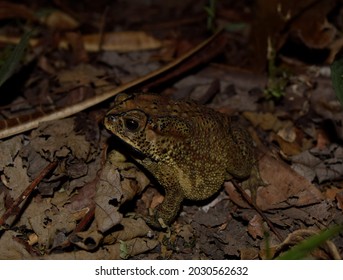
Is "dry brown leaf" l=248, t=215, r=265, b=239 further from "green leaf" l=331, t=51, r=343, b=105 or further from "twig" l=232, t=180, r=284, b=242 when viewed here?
"green leaf" l=331, t=51, r=343, b=105

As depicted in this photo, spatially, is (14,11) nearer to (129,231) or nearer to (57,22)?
(57,22)

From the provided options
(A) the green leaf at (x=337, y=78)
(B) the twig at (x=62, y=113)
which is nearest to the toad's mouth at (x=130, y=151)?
(B) the twig at (x=62, y=113)

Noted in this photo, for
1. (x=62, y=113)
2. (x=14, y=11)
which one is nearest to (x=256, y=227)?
(x=62, y=113)

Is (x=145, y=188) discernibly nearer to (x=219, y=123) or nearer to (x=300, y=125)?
(x=219, y=123)

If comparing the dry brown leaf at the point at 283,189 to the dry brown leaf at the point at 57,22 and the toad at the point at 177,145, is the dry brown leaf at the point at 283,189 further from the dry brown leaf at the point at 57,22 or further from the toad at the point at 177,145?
the dry brown leaf at the point at 57,22

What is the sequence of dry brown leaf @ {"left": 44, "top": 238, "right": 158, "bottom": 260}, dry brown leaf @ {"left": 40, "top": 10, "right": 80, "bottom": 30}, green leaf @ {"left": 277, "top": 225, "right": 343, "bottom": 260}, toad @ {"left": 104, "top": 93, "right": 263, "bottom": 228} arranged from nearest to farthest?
green leaf @ {"left": 277, "top": 225, "right": 343, "bottom": 260}
dry brown leaf @ {"left": 44, "top": 238, "right": 158, "bottom": 260}
toad @ {"left": 104, "top": 93, "right": 263, "bottom": 228}
dry brown leaf @ {"left": 40, "top": 10, "right": 80, "bottom": 30}

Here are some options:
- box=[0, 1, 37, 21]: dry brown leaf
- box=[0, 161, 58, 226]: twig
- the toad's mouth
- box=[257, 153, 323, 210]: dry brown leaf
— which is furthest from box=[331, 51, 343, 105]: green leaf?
box=[0, 1, 37, 21]: dry brown leaf

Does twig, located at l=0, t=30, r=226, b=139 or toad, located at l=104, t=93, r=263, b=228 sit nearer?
toad, located at l=104, t=93, r=263, b=228

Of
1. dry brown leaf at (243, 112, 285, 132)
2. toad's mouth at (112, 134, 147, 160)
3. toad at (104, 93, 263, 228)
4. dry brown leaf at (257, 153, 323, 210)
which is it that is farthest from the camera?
dry brown leaf at (243, 112, 285, 132)
